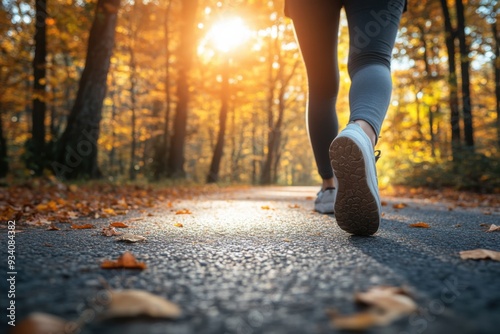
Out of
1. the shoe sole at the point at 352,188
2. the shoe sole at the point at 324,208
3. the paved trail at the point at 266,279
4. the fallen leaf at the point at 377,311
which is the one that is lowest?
the paved trail at the point at 266,279

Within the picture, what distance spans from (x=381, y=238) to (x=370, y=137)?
0.42 metres

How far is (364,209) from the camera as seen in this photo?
1.45 metres

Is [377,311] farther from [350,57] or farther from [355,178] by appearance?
[350,57]

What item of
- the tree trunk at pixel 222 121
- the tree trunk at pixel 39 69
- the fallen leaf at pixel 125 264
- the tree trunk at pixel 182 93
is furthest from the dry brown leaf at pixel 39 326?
the tree trunk at pixel 222 121

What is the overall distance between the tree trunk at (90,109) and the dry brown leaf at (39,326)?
275 inches

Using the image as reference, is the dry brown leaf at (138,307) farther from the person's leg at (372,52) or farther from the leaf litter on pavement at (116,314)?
the person's leg at (372,52)

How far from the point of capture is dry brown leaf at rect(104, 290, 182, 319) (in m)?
0.63

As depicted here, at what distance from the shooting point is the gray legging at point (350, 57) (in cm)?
169

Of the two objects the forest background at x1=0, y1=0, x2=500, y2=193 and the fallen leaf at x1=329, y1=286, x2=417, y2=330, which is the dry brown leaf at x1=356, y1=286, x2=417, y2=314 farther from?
the forest background at x1=0, y1=0, x2=500, y2=193

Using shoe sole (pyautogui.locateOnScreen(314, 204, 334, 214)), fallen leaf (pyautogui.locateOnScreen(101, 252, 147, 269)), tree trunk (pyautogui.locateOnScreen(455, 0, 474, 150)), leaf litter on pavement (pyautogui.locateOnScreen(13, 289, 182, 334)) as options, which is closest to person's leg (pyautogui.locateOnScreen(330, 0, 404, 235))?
fallen leaf (pyautogui.locateOnScreen(101, 252, 147, 269))

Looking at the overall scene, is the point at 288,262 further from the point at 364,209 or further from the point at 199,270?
the point at 364,209

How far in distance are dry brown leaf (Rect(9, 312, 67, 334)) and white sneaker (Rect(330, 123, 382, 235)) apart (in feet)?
3.52

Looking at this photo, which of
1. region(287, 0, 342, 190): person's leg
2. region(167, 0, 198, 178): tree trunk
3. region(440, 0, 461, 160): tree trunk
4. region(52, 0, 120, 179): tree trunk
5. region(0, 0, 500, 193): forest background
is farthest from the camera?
region(167, 0, 198, 178): tree trunk

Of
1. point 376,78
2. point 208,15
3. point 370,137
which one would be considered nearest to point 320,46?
point 376,78
